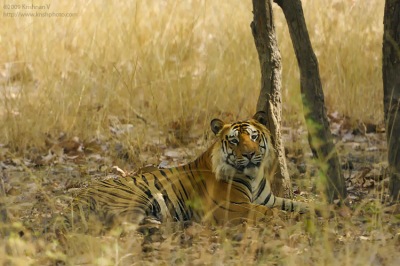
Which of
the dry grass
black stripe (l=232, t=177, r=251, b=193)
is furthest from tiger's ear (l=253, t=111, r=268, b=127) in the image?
the dry grass

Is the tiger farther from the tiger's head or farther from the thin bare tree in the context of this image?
the thin bare tree

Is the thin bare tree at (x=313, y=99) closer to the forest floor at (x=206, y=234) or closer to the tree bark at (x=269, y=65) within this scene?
the tree bark at (x=269, y=65)

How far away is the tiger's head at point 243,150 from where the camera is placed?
5.76 m

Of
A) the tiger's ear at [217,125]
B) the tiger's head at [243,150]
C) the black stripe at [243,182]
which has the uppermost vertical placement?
the tiger's ear at [217,125]

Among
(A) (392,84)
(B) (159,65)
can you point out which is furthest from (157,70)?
(A) (392,84)

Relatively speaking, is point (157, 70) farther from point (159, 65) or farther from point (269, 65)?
point (269, 65)

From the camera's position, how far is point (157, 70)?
8688 mm

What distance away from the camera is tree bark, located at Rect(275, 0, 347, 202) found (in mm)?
5824

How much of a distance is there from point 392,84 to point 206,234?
157 cm

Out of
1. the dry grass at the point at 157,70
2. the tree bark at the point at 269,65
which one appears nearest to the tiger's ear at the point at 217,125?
the tree bark at the point at 269,65

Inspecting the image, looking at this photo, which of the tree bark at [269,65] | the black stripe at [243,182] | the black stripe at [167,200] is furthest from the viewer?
the tree bark at [269,65]

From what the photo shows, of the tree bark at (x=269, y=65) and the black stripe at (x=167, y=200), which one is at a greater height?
the tree bark at (x=269, y=65)

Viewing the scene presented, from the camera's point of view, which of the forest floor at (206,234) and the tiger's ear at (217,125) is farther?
the tiger's ear at (217,125)

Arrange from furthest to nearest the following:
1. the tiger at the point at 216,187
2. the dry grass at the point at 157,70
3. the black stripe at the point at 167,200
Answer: the dry grass at the point at 157,70 < the black stripe at the point at 167,200 < the tiger at the point at 216,187
